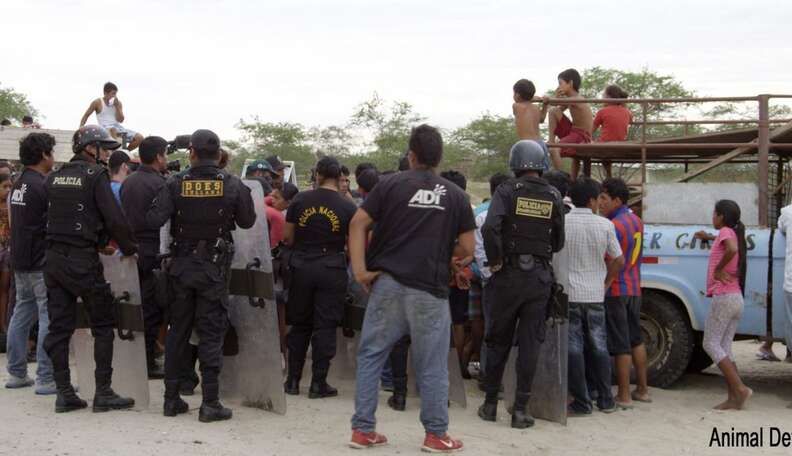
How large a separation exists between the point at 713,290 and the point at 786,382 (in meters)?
2.16

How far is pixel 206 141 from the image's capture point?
6930 millimetres

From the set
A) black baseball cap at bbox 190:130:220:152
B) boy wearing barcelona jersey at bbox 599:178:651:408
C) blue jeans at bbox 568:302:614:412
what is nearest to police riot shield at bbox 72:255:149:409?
black baseball cap at bbox 190:130:220:152

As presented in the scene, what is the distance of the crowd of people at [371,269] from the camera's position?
6301mm

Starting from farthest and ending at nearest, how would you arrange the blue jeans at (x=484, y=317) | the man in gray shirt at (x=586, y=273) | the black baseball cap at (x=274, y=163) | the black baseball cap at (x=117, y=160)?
the black baseball cap at (x=274, y=163), the black baseball cap at (x=117, y=160), the man in gray shirt at (x=586, y=273), the blue jeans at (x=484, y=317)

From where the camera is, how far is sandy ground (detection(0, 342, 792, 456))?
6363 mm

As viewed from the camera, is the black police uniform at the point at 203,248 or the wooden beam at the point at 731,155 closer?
the black police uniform at the point at 203,248

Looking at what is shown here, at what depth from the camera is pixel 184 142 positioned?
8828mm

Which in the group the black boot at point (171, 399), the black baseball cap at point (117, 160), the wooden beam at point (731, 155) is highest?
the wooden beam at point (731, 155)

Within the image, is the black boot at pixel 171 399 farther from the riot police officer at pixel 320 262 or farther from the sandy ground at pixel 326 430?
the riot police officer at pixel 320 262

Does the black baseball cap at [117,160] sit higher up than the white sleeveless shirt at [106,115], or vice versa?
the white sleeveless shirt at [106,115]

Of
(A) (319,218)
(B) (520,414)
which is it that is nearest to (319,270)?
(A) (319,218)

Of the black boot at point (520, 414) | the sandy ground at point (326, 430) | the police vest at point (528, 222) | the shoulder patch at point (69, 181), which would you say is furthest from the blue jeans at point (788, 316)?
the shoulder patch at point (69, 181)

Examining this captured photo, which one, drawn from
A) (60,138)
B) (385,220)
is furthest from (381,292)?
(60,138)

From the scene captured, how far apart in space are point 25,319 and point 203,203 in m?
2.18
